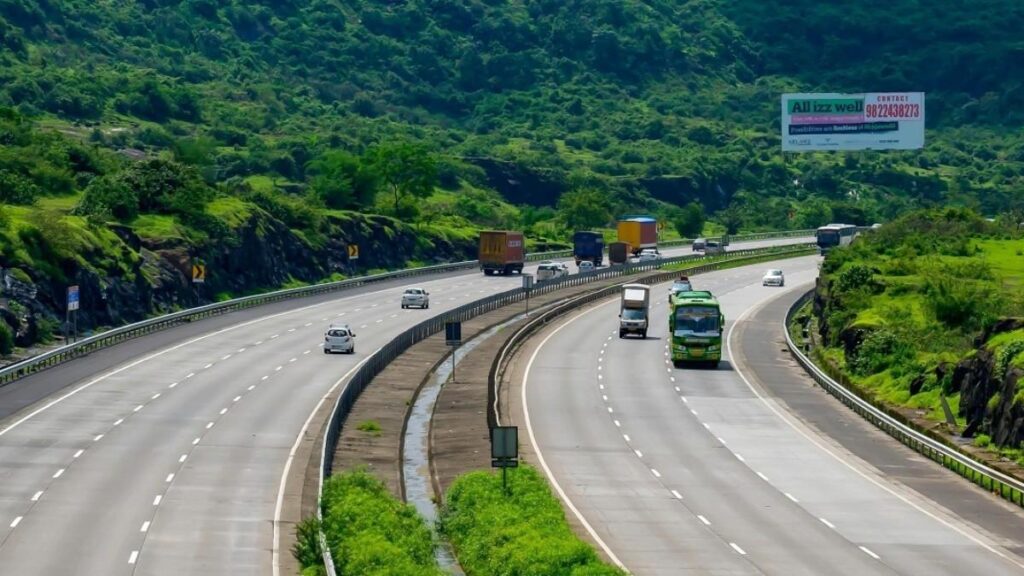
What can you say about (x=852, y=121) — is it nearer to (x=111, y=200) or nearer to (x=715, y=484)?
(x=111, y=200)

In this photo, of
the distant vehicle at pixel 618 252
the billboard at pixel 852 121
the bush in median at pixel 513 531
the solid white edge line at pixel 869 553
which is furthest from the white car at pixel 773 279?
the solid white edge line at pixel 869 553

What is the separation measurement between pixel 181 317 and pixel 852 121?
2864 inches

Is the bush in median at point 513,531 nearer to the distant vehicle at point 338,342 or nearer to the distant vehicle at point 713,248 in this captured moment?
the distant vehicle at point 338,342

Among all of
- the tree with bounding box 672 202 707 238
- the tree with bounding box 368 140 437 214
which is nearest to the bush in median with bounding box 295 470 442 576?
the tree with bounding box 368 140 437 214

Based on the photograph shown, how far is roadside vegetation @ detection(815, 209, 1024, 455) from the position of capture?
6044 cm

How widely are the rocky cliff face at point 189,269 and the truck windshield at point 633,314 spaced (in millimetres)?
26774

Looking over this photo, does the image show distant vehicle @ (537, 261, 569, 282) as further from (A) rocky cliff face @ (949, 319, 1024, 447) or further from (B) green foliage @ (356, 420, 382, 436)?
(B) green foliage @ (356, 420, 382, 436)

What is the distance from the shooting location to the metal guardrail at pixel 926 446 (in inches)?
1987

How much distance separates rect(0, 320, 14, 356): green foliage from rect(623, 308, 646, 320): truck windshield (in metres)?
32.5

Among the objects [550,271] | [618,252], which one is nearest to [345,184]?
[618,252]

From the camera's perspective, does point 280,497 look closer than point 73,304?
Yes

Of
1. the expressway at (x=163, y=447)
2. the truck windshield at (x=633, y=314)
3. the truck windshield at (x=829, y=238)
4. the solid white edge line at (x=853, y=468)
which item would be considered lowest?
→ the solid white edge line at (x=853, y=468)

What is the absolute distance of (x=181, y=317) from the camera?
97000 mm

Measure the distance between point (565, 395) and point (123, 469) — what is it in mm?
→ 25636
